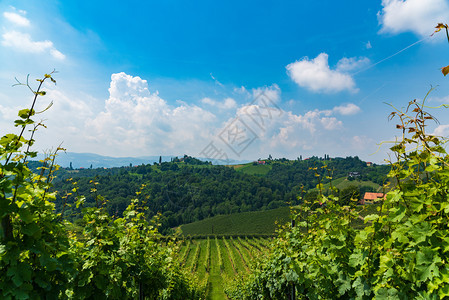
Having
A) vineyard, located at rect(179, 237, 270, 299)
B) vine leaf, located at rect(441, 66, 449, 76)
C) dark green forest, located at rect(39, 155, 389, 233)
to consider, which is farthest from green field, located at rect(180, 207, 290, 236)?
vine leaf, located at rect(441, 66, 449, 76)

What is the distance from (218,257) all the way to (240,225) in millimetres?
30376

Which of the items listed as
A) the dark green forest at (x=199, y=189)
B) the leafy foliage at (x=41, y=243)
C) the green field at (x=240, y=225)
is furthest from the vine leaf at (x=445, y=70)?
the dark green forest at (x=199, y=189)

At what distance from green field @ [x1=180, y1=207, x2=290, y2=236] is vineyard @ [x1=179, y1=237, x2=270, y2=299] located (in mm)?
7259

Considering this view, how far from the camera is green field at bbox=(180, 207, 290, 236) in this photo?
72.2m

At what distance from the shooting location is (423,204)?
5.96 feet

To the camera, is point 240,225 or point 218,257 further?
point 240,225

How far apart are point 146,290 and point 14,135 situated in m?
4.85

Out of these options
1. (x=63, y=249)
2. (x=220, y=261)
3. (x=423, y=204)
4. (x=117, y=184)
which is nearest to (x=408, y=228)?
(x=423, y=204)

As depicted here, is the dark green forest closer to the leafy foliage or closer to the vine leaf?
the leafy foliage

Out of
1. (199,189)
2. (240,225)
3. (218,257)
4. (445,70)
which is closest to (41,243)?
(445,70)

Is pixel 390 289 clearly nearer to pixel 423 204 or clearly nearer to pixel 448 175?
pixel 423 204

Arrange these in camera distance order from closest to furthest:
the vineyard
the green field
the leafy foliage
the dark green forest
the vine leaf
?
the vine leaf < the leafy foliage < the vineyard < the green field < the dark green forest

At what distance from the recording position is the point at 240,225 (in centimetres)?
7988

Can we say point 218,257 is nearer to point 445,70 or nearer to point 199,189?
point 445,70
